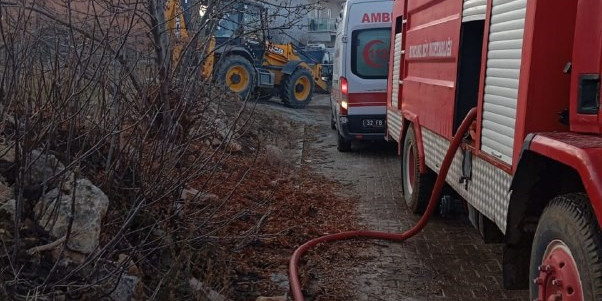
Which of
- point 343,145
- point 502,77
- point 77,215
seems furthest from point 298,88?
point 77,215

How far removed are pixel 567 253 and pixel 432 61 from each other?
10.9ft

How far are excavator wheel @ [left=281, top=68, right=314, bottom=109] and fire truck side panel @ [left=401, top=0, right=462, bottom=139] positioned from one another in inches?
504

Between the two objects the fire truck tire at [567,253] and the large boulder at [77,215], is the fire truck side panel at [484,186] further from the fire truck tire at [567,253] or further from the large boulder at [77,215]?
the large boulder at [77,215]

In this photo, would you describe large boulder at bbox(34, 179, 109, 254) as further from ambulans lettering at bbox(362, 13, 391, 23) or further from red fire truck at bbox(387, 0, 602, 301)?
ambulans lettering at bbox(362, 13, 391, 23)

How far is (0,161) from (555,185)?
323cm

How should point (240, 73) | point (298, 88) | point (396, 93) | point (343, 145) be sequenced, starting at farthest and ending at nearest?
point (298, 88), point (240, 73), point (343, 145), point (396, 93)

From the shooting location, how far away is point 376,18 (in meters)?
11.1

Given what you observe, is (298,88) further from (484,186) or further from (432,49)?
(484,186)

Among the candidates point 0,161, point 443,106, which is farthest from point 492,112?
point 0,161

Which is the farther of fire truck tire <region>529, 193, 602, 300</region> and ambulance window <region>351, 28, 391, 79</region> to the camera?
ambulance window <region>351, 28, 391, 79</region>

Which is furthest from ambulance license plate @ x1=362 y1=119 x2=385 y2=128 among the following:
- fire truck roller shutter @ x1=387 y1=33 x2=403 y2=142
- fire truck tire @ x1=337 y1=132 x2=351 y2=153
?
fire truck roller shutter @ x1=387 y1=33 x2=403 y2=142

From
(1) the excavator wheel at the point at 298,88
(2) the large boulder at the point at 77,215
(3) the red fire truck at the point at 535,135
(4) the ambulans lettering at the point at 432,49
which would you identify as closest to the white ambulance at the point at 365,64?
(4) the ambulans lettering at the point at 432,49

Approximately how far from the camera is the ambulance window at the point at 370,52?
11188 millimetres

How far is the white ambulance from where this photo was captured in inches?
439
